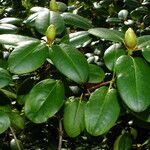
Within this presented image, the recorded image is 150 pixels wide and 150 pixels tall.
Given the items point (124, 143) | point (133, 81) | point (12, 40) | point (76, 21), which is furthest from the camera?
point (124, 143)

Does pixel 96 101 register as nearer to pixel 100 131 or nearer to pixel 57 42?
pixel 100 131

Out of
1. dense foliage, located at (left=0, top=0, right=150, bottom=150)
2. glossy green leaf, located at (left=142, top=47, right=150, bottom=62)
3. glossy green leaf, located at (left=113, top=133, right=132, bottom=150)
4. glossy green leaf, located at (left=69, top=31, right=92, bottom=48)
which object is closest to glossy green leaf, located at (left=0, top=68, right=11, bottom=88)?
dense foliage, located at (left=0, top=0, right=150, bottom=150)

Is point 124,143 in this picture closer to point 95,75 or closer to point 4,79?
point 95,75

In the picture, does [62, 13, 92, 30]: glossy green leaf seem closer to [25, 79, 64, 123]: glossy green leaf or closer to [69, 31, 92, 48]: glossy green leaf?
[69, 31, 92, 48]: glossy green leaf

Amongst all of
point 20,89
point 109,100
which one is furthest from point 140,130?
point 109,100

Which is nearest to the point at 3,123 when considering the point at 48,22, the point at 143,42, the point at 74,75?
the point at 74,75

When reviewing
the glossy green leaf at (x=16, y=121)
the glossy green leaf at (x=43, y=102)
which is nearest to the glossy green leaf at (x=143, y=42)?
the glossy green leaf at (x=43, y=102)
